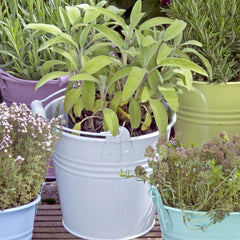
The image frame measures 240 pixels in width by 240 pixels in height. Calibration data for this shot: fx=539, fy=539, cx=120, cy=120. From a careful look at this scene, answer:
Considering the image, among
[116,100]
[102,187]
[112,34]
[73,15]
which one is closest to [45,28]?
[73,15]

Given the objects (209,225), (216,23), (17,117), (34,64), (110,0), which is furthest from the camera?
(110,0)

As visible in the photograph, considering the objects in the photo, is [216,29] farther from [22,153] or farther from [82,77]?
[22,153]

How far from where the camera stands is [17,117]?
5.96 feet

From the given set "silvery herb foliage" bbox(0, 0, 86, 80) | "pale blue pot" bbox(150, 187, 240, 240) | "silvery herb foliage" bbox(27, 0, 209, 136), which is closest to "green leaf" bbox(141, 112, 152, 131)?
"silvery herb foliage" bbox(27, 0, 209, 136)

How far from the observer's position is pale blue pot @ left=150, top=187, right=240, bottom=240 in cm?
158

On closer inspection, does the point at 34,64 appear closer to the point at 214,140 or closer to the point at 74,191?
the point at 74,191

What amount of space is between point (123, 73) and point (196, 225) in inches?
22.0

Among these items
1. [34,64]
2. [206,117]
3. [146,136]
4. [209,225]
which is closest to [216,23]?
[206,117]

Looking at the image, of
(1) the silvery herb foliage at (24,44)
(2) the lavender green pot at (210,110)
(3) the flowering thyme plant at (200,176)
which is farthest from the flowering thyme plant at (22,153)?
(2) the lavender green pot at (210,110)

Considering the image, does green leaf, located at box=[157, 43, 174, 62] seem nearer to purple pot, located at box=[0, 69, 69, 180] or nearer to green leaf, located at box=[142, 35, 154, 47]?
green leaf, located at box=[142, 35, 154, 47]

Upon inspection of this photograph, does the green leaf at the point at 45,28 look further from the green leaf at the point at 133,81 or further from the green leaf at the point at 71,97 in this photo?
the green leaf at the point at 133,81

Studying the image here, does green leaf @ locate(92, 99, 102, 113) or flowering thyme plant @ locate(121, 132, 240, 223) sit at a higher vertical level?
green leaf @ locate(92, 99, 102, 113)

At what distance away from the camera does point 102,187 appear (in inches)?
73.9

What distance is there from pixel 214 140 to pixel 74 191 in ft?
1.86
